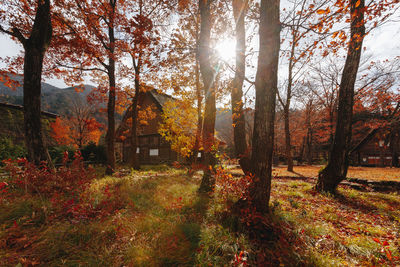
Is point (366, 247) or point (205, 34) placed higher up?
point (205, 34)

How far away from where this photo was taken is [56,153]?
11844mm

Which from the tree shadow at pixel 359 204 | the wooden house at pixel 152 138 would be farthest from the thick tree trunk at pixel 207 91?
the wooden house at pixel 152 138

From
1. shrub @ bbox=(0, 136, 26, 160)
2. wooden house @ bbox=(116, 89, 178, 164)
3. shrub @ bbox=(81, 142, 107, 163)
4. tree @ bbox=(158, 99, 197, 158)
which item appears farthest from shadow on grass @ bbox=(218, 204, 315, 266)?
shrub @ bbox=(81, 142, 107, 163)

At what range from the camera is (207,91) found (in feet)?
19.1

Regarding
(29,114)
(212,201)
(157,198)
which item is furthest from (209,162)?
(29,114)

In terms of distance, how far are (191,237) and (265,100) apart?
329 centimetres

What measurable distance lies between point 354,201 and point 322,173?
1.18m

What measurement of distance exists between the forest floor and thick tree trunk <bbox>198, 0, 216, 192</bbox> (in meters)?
1.38

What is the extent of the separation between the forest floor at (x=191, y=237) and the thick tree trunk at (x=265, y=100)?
593mm

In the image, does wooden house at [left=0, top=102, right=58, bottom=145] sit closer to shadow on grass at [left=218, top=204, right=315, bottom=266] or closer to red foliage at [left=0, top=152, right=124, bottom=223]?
red foliage at [left=0, top=152, right=124, bottom=223]

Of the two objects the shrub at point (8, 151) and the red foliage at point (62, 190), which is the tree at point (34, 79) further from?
the shrub at point (8, 151)

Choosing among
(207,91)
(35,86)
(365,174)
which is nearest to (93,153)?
(35,86)

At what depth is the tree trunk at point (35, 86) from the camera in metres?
4.87

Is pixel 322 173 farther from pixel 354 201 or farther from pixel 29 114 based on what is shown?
pixel 29 114
